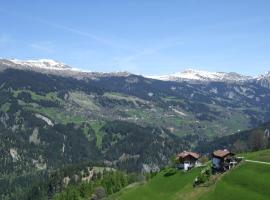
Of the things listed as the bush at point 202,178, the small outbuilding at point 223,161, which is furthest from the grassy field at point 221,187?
the small outbuilding at point 223,161

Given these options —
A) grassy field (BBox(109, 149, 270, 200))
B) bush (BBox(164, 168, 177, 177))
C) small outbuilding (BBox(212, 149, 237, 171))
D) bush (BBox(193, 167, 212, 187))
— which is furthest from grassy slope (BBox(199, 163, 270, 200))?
bush (BBox(164, 168, 177, 177))

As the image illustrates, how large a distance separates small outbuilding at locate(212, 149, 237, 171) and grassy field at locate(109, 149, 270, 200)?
18.4 feet

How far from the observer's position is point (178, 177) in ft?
548

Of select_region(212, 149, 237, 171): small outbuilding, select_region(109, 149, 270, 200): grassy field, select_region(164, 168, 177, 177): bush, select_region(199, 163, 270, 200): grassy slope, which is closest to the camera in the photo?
select_region(199, 163, 270, 200): grassy slope

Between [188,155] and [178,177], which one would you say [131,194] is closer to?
[178,177]

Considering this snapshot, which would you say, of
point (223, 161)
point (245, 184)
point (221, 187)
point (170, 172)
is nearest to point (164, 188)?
point (223, 161)

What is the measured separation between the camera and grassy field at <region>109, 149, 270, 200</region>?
12438 centimetres

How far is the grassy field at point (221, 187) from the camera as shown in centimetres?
12438

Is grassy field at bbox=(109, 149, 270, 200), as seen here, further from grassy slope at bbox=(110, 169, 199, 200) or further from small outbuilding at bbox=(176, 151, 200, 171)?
small outbuilding at bbox=(176, 151, 200, 171)

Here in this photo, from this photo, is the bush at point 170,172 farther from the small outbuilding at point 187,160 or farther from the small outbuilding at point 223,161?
the small outbuilding at point 223,161

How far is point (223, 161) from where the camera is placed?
155750mm

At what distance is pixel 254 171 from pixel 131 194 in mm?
43285

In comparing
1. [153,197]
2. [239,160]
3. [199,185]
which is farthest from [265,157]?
[153,197]

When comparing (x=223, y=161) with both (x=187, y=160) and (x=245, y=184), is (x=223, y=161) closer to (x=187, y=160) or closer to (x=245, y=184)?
(x=245, y=184)
